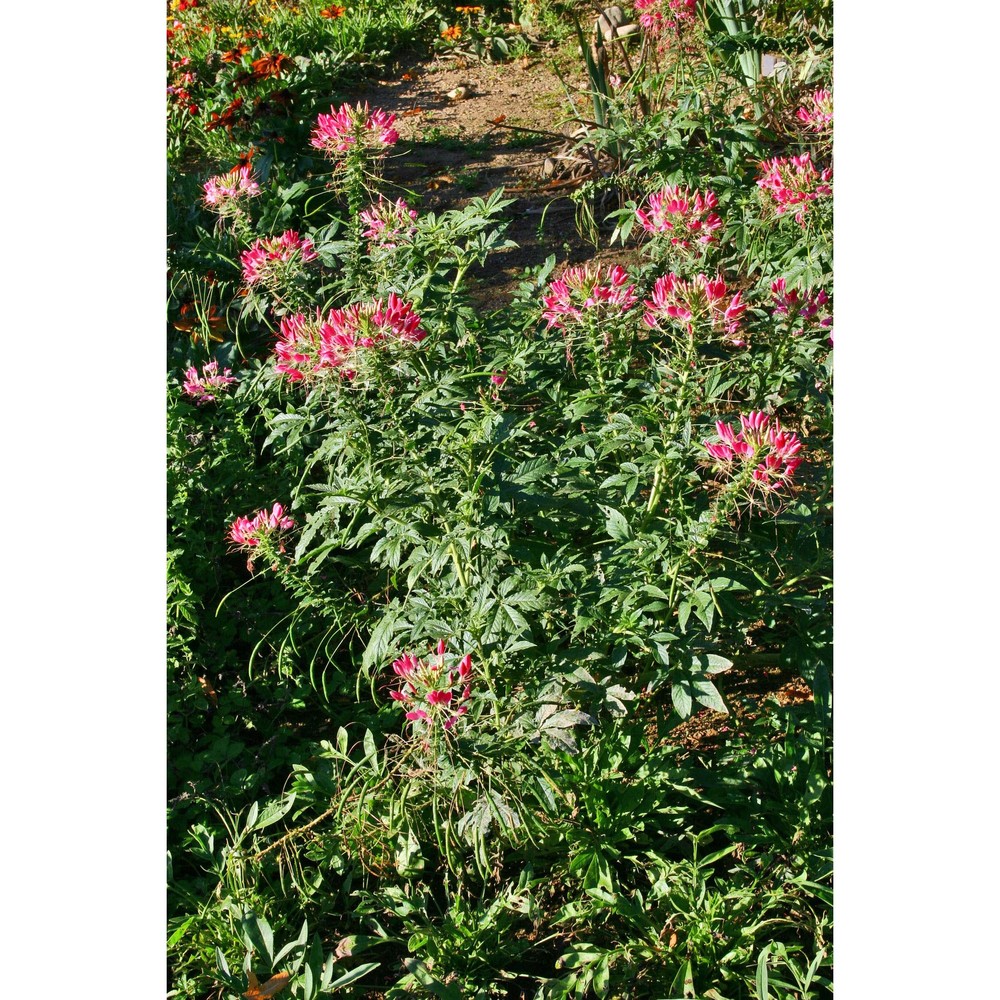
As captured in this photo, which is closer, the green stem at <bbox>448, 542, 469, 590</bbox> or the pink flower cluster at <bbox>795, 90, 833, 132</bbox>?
the green stem at <bbox>448, 542, 469, 590</bbox>

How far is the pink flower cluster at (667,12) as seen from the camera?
3.22m

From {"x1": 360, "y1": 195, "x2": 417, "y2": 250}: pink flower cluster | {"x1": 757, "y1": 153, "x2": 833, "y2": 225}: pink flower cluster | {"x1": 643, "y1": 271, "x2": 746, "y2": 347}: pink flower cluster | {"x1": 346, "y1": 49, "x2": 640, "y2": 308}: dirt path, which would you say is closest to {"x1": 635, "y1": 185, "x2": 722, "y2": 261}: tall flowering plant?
{"x1": 757, "y1": 153, "x2": 833, "y2": 225}: pink flower cluster

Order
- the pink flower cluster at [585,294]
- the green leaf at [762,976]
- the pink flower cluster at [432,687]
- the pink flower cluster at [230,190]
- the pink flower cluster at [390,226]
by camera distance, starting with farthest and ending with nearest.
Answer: the pink flower cluster at [230,190] → the pink flower cluster at [390,226] → the pink flower cluster at [585,294] → the pink flower cluster at [432,687] → the green leaf at [762,976]

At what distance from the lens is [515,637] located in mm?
1942

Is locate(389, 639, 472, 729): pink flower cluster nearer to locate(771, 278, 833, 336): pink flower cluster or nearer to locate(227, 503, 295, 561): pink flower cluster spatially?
locate(227, 503, 295, 561): pink flower cluster

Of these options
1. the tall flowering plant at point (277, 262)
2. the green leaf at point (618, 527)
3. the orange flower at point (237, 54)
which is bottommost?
the green leaf at point (618, 527)

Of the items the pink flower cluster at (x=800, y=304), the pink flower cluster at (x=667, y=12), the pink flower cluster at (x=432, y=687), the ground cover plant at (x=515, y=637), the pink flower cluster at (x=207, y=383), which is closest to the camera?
the pink flower cluster at (x=432, y=687)

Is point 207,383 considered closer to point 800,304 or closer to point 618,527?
point 618,527

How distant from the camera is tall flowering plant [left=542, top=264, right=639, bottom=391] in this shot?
2.07 metres

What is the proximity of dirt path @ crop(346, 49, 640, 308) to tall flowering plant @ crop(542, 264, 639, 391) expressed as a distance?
5.20 feet

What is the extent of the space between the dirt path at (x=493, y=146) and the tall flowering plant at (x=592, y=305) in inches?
62.4

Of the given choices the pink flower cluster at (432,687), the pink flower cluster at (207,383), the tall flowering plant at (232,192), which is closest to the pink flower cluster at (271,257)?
the tall flowering plant at (232,192)

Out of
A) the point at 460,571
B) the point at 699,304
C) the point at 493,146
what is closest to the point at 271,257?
the point at 460,571

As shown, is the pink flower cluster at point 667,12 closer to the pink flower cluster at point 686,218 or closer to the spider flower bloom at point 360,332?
→ the pink flower cluster at point 686,218
